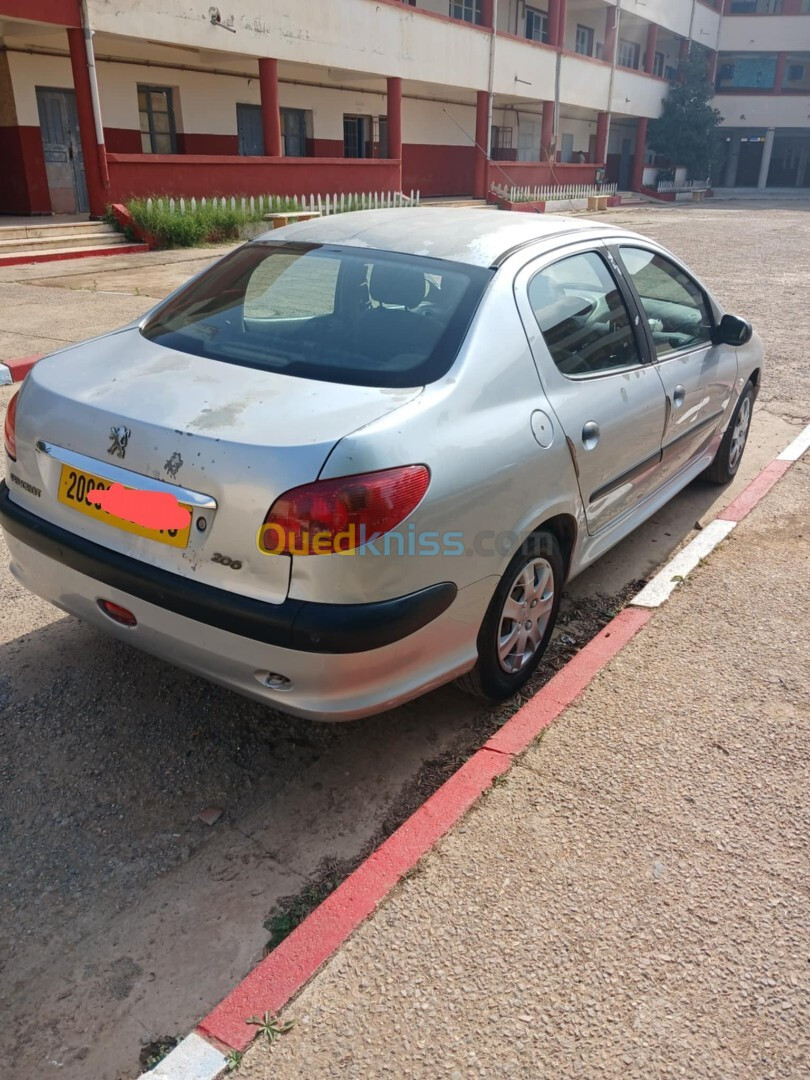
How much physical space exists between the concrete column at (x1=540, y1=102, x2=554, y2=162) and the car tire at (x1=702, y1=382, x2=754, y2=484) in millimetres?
28148

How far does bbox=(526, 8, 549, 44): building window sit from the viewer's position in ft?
103

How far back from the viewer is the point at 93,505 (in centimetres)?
255

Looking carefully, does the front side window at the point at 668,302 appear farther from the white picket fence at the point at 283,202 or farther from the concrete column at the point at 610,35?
the concrete column at the point at 610,35

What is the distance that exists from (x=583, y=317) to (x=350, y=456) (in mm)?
1503

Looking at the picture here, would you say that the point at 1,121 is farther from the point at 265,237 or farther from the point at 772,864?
the point at 772,864

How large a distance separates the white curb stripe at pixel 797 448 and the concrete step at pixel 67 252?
472 inches

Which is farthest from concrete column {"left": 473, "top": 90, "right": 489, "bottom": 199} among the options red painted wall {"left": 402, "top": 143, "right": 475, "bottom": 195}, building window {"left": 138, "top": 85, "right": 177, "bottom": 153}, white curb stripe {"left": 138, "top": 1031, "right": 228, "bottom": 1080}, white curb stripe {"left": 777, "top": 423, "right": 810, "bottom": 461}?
white curb stripe {"left": 138, "top": 1031, "right": 228, "bottom": 1080}

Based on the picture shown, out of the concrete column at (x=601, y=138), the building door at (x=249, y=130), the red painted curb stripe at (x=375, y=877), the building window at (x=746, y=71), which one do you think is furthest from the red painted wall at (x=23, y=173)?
the building window at (x=746, y=71)

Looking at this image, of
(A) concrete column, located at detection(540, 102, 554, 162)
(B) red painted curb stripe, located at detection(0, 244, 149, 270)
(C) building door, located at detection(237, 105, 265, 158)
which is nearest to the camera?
(B) red painted curb stripe, located at detection(0, 244, 149, 270)

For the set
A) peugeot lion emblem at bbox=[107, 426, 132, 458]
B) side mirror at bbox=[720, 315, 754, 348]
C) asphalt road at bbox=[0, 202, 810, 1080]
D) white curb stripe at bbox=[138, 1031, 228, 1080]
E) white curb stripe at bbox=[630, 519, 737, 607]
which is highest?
peugeot lion emblem at bbox=[107, 426, 132, 458]

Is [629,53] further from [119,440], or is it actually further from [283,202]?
[119,440]

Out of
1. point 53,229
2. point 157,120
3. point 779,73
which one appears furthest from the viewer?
point 779,73

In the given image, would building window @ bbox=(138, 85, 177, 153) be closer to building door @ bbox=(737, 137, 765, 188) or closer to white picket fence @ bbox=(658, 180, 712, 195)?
white picket fence @ bbox=(658, 180, 712, 195)

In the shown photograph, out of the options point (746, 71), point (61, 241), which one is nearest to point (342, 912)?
point (61, 241)
